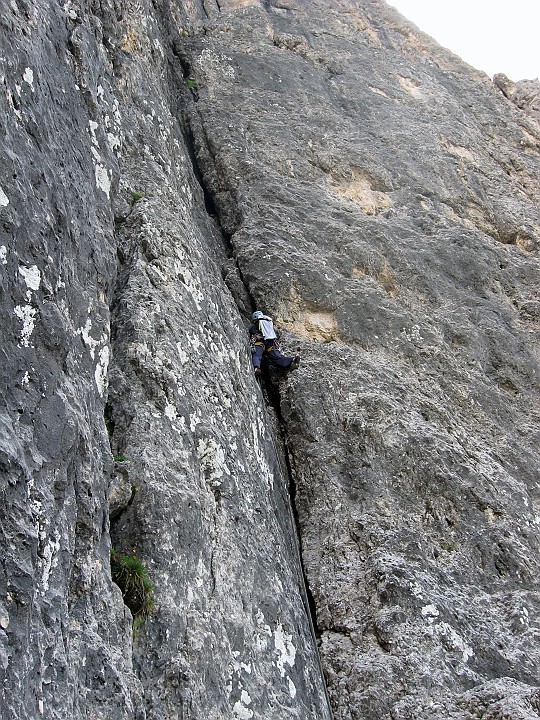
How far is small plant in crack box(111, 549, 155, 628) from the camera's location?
6199 mm

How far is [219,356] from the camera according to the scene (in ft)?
31.8

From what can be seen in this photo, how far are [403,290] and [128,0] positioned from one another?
28.1ft

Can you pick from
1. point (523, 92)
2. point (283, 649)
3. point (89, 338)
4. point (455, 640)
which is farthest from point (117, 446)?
point (523, 92)

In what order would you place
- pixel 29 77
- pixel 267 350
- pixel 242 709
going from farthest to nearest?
pixel 267 350 < pixel 29 77 < pixel 242 709

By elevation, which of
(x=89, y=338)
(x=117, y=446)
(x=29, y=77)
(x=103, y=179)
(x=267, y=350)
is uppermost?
(x=103, y=179)

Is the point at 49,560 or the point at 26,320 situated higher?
the point at 26,320

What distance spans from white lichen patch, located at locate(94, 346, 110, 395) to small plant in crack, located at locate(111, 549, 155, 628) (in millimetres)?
1835

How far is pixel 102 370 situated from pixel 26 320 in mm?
→ 1722

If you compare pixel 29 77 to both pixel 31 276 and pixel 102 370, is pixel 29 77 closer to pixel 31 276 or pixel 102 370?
pixel 31 276

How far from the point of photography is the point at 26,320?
575 cm

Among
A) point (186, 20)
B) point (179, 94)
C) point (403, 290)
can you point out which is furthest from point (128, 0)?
point (403, 290)

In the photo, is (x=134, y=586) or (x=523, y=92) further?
(x=523, y=92)


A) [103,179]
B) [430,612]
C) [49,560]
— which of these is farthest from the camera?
[103,179]

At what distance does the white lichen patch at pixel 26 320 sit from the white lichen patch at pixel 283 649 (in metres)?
4.19
